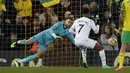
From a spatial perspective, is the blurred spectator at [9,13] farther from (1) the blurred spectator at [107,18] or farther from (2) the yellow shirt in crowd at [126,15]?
(2) the yellow shirt in crowd at [126,15]

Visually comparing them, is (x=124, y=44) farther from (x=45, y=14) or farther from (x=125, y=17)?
(x=45, y=14)

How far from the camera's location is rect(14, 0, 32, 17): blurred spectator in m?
20.2

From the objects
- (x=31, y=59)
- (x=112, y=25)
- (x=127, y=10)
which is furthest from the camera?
(x=112, y=25)

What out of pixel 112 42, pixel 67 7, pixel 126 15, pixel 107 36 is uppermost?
pixel 67 7

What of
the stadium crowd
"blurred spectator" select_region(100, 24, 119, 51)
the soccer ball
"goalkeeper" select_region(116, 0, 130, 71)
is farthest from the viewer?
the stadium crowd

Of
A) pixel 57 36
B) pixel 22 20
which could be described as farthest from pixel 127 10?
pixel 22 20

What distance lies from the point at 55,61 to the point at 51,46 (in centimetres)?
66

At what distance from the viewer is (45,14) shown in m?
20.5

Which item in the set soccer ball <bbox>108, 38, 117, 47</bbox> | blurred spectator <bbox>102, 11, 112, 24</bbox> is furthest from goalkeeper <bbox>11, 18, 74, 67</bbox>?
blurred spectator <bbox>102, 11, 112, 24</bbox>

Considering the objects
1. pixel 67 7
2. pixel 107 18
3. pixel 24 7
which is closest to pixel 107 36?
pixel 107 18

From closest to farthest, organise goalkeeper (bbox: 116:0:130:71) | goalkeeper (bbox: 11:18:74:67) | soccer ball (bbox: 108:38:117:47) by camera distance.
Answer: goalkeeper (bbox: 116:0:130:71) → goalkeeper (bbox: 11:18:74:67) → soccer ball (bbox: 108:38:117:47)

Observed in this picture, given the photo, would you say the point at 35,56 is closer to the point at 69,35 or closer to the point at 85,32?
the point at 69,35

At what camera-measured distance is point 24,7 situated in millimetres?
20219

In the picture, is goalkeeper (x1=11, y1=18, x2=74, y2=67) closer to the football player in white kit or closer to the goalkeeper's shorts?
→ the football player in white kit
